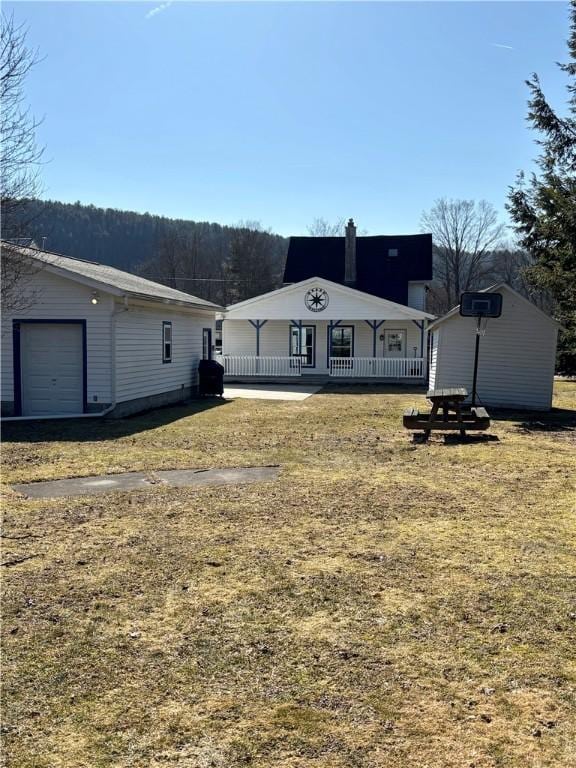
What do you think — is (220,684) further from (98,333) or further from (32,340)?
(32,340)

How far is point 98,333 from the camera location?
1337 centimetres

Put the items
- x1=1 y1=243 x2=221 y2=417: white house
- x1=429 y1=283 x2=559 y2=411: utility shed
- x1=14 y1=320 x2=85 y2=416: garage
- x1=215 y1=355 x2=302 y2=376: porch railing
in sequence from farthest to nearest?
1. x1=215 y1=355 x2=302 y2=376: porch railing
2. x1=429 y1=283 x2=559 y2=411: utility shed
3. x1=14 y1=320 x2=85 y2=416: garage
4. x1=1 y1=243 x2=221 y2=417: white house

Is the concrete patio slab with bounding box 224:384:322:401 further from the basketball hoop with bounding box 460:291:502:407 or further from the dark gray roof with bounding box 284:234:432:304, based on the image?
the dark gray roof with bounding box 284:234:432:304

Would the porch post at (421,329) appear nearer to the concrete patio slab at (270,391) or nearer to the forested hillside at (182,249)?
the concrete patio slab at (270,391)

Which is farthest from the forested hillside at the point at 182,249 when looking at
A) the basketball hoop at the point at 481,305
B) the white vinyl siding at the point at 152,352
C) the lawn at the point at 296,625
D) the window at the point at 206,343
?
the lawn at the point at 296,625

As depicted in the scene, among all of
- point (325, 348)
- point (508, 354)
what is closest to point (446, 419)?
point (508, 354)

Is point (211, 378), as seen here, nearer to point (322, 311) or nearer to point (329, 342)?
point (322, 311)

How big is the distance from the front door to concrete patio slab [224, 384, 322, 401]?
4935 millimetres

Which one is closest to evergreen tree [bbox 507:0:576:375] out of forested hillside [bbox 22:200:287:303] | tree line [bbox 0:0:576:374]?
tree line [bbox 0:0:576:374]

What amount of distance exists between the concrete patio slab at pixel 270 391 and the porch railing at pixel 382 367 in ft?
7.64

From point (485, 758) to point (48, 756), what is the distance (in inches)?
71.6

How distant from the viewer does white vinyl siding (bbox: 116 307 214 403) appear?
45.5 ft

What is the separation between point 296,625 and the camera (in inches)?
143

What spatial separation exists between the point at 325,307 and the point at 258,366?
392 centimetres
